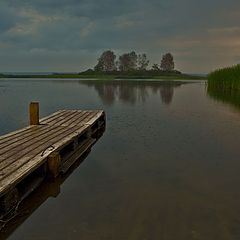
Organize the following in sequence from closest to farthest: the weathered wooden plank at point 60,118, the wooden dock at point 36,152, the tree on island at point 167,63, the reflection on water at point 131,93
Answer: the wooden dock at point 36,152 < the weathered wooden plank at point 60,118 < the reflection on water at point 131,93 < the tree on island at point 167,63

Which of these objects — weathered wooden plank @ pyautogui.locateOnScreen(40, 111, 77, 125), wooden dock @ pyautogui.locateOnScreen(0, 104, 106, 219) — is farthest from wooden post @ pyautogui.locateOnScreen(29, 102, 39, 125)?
weathered wooden plank @ pyautogui.locateOnScreen(40, 111, 77, 125)

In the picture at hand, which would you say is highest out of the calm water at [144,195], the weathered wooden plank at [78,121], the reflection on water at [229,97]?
the weathered wooden plank at [78,121]

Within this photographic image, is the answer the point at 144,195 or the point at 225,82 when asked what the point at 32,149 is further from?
the point at 225,82

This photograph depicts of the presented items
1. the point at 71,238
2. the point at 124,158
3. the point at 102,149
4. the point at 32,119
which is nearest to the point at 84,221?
the point at 71,238

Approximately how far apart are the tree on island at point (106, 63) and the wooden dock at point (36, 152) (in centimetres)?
13418

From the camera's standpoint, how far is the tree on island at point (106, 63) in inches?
5748

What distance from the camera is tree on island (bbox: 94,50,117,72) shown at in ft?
479

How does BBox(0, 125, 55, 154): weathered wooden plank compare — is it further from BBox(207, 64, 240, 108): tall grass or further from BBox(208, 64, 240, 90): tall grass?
BBox(208, 64, 240, 90): tall grass

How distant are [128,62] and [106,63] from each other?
9.84m

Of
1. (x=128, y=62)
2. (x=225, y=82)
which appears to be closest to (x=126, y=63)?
(x=128, y=62)

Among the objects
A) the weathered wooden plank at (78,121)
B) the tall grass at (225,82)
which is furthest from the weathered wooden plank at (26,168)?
the tall grass at (225,82)

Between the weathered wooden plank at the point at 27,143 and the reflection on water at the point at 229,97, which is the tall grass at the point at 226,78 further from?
the weathered wooden plank at the point at 27,143

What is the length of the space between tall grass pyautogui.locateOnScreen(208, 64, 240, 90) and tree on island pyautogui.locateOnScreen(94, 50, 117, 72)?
99.5m

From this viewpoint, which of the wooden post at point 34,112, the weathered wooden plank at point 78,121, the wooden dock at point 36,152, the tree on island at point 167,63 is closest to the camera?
the wooden dock at point 36,152
